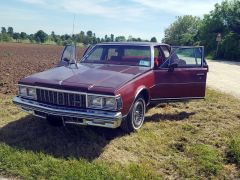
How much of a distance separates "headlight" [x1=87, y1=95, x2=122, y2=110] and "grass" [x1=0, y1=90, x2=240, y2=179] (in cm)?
64

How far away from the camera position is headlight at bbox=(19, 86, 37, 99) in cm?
569

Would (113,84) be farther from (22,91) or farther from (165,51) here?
(165,51)

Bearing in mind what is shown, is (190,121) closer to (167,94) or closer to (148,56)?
(167,94)

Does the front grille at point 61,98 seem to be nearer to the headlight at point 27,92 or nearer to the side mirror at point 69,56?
the headlight at point 27,92

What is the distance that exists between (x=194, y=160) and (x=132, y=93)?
1.50 meters

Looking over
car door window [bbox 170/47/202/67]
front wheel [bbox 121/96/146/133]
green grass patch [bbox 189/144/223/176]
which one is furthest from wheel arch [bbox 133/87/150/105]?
green grass patch [bbox 189/144/223/176]

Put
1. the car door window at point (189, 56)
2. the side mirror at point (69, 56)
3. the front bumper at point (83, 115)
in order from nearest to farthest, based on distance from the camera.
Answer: the front bumper at point (83, 115) → the side mirror at point (69, 56) → the car door window at point (189, 56)

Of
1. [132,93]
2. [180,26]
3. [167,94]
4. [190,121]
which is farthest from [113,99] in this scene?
[180,26]

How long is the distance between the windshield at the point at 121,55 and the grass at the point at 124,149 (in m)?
1.26

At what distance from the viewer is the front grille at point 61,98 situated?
17.3 feet

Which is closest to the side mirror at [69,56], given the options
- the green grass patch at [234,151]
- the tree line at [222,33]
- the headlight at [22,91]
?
the headlight at [22,91]

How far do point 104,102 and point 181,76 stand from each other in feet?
7.61

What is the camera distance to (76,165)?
458 cm

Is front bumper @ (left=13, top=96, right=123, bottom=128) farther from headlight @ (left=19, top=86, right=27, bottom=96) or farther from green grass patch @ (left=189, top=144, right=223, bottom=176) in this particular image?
green grass patch @ (left=189, top=144, right=223, bottom=176)
